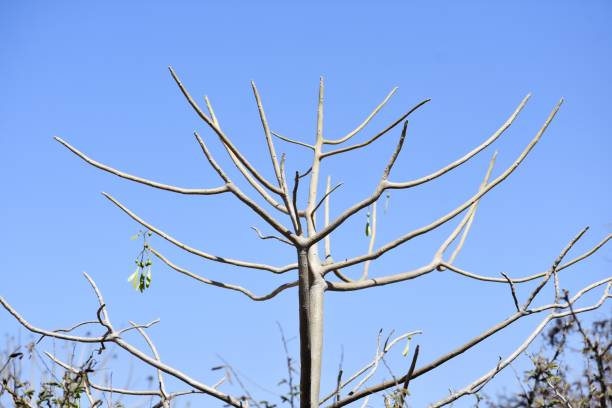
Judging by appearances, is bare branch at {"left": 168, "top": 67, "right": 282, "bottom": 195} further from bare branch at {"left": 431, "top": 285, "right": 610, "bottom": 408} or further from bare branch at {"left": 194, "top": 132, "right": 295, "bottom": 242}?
bare branch at {"left": 431, "top": 285, "right": 610, "bottom": 408}

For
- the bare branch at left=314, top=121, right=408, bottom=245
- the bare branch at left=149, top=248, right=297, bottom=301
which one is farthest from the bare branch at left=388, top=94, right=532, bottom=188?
the bare branch at left=149, top=248, right=297, bottom=301

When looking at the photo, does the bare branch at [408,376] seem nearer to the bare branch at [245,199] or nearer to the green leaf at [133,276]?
the bare branch at [245,199]

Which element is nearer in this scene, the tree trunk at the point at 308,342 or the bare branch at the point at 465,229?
the tree trunk at the point at 308,342

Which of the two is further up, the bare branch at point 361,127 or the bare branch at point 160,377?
the bare branch at point 361,127

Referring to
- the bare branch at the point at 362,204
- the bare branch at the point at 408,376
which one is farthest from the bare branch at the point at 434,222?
the bare branch at the point at 408,376

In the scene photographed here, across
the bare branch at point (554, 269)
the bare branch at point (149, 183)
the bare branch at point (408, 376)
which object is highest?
the bare branch at point (149, 183)

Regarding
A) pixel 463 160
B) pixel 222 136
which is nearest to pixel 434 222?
pixel 463 160

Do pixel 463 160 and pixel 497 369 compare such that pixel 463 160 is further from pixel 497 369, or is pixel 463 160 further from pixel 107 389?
pixel 107 389

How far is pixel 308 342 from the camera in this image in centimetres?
241

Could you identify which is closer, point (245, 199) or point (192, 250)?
point (245, 199)

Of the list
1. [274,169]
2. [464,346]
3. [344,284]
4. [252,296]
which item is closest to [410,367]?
[464,346]

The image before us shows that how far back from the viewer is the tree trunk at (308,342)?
2391mm

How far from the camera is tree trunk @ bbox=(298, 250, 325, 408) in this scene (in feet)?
7.84

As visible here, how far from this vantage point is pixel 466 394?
Answer: 8.36 feet
